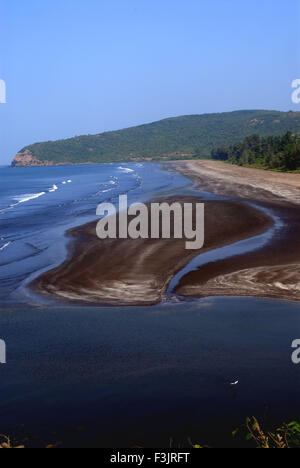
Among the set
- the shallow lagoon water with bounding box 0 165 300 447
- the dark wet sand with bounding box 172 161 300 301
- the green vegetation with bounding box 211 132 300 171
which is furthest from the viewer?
the green vegetation with bounding box 211 132 300 171

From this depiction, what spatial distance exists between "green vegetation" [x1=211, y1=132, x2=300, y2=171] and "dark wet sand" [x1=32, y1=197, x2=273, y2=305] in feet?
127

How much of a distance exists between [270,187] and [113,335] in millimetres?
34733

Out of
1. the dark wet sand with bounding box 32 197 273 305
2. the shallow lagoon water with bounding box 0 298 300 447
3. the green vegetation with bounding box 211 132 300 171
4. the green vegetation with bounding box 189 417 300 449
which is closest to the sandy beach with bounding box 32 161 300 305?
the dark wet sand with bounding box 32 197 273 305

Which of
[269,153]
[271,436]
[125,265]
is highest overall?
[269,153]

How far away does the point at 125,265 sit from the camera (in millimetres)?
16234

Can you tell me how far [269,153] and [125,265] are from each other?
65920 millimetres

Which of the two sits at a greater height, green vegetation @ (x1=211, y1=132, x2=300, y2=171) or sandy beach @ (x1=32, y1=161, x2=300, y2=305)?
green vegetation @ (x1=211, y1=132, x2=300, y2=171)

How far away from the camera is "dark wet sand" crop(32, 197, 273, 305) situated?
42.7 feet

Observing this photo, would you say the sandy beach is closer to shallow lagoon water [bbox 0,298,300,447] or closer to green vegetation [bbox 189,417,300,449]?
shallow lagoon water [bbox 0,298,300,447]

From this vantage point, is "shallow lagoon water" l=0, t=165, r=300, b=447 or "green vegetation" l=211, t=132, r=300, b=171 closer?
"shallow lagoon water" l=0, t=165, r=300, b=447

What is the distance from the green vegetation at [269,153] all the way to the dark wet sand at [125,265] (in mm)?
38700

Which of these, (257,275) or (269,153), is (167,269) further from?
(269,153)

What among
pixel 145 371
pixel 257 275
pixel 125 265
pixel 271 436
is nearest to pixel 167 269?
pixel 125 265
